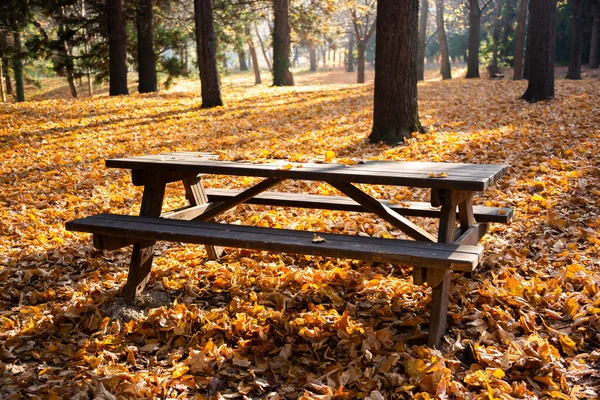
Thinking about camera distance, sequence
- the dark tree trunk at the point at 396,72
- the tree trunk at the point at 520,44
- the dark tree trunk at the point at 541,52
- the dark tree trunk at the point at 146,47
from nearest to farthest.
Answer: the dark tree trunk at the point at 396,72, the dark tree trunk at the point at 541,52, the dark tree trunk at the point at 146,47, the tree trunk at the point at 520,44

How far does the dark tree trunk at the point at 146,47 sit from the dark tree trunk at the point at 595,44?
713 inches

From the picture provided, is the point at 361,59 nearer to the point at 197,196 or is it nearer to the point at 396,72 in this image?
the point at 396,72

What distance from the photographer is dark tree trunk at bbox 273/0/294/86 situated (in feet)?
70.2

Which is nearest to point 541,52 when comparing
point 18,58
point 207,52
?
point 207,52

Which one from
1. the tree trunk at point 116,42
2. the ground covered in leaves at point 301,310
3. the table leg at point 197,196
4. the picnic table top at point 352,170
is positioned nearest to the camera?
the ground covered in leaves at point 301,310

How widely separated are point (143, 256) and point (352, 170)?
5.37 ft

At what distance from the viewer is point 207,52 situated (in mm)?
13211

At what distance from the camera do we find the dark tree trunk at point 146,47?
57.2 feet

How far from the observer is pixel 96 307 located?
3.75m

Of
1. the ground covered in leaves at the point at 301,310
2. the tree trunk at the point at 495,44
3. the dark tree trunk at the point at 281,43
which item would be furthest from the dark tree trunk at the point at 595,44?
the ground covered in leaves at the point at 301,310

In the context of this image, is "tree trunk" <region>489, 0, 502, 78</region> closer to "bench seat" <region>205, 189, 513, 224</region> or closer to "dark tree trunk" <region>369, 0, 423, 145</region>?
"dark tree trunk" <region>369, 0, 423, 145</region>

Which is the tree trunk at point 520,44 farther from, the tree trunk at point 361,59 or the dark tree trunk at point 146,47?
the dark tree trunk at point 146,47

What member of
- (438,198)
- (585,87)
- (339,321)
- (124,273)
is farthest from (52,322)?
(585,87)

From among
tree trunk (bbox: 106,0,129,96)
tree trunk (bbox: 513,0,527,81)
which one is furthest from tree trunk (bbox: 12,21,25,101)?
tree trunk (bbox: 513,0,527,81)
